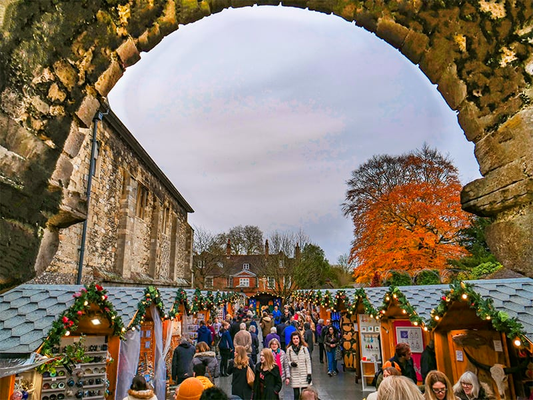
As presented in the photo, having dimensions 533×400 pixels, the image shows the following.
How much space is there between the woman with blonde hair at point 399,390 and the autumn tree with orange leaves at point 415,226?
51.6ft

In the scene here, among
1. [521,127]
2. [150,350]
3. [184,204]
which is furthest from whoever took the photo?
[184,204]

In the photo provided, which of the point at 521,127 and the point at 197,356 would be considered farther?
the point at 197,356

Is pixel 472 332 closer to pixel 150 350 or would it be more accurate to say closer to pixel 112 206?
pixel 150 350

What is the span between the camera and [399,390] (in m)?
2.39

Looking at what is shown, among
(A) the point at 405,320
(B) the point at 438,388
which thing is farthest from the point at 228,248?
(B) the point at 438,388

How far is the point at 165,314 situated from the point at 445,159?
21685 millimetres

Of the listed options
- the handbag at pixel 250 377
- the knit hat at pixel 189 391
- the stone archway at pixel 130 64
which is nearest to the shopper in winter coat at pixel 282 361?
the handbag at pixel 250 377

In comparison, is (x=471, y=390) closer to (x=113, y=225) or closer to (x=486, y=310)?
(x=486, y=310)

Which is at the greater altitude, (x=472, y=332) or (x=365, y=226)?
(x=365, y=226)

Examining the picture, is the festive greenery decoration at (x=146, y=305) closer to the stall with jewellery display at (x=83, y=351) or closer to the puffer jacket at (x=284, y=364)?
the stall with jewellery display at (x=83, y=351)

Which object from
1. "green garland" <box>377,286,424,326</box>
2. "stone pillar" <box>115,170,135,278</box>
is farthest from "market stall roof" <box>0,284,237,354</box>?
"stone pillar" <box>115,170,135,278</box>

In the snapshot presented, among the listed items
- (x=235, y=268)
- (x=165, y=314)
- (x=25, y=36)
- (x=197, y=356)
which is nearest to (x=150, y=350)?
(x=165, y=314)

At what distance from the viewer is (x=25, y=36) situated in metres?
2.26

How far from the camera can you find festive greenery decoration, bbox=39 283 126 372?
5121 millimetres
